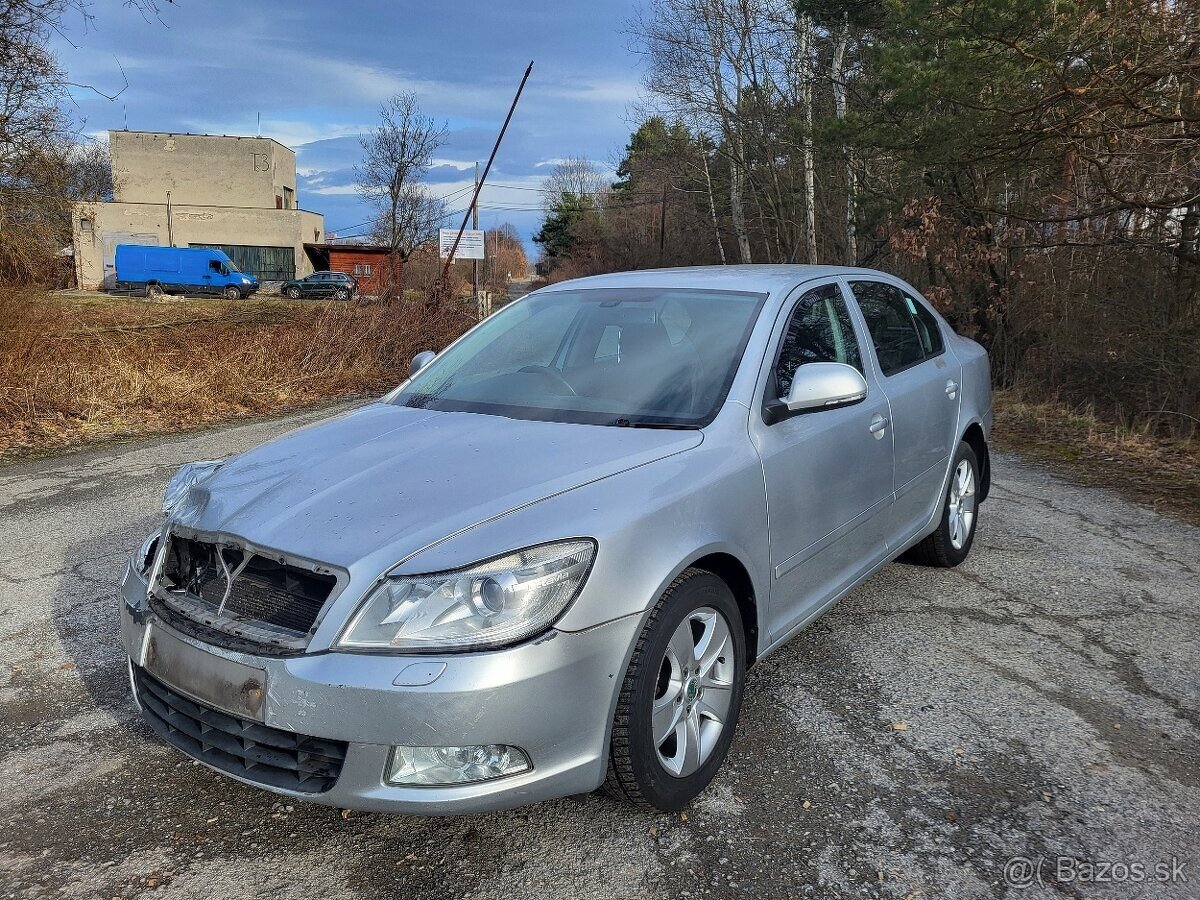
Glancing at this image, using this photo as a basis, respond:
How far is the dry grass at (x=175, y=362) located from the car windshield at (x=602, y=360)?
6804mm

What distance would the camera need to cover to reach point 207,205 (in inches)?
2328

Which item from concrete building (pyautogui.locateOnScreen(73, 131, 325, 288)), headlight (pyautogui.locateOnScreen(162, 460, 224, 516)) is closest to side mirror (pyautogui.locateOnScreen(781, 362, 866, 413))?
headlight (pyautogui.locateOnScreen(162, 460, 224, 516))

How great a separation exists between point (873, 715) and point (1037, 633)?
1.31m

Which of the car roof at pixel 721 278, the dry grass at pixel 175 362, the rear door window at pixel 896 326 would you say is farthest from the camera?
the dry grass at pixel 175 362

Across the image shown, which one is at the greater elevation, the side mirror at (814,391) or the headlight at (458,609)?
the side mirror at (814,391)

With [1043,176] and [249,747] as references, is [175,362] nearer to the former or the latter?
[249,747]

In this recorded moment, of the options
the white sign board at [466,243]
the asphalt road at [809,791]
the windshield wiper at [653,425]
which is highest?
the white sign board at [466,243]

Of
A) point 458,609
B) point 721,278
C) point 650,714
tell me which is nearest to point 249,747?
point 458,609

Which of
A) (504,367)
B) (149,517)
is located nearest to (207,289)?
(149,517)

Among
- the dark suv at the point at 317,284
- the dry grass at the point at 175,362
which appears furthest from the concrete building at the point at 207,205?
the dry grass at the point at 175,362

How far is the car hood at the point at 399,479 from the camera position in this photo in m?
2.37

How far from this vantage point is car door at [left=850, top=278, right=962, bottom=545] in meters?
4.08

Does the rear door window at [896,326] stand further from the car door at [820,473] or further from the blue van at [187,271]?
the blue van at [187,271]

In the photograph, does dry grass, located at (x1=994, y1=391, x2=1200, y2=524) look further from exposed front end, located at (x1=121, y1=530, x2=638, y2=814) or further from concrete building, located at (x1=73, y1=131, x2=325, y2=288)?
concrete building, located at (x1=73, y1=131, x2=325, y2=288)
